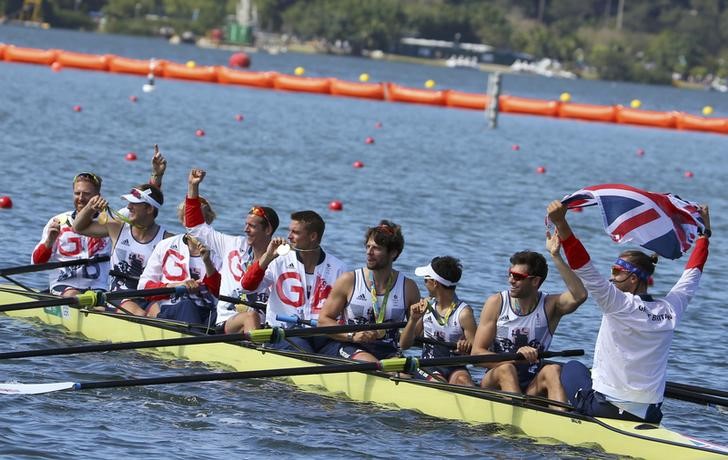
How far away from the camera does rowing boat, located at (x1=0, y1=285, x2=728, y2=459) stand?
10.0 m

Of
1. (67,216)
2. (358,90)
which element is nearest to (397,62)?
(358,90)

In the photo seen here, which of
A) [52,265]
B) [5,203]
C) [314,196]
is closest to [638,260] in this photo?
[52,265]

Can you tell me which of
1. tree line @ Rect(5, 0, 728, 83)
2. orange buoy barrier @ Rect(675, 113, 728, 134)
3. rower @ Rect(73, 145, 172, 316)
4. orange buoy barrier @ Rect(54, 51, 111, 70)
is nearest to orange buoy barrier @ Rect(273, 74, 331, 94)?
orange buoy barrier @ Rect(54, 51, 111, 70)

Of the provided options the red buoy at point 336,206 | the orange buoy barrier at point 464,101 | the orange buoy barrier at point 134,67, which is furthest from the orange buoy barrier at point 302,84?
the red buoy at point 336,206

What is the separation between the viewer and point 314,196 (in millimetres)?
25812

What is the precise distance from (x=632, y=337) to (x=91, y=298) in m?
4.82

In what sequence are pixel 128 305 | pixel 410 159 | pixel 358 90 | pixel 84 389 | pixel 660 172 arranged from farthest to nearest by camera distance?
1. pixel 358 90
2. pixel 660 172
3. pixel 410 159
4. pixel 128 305
5. pixel 84 389

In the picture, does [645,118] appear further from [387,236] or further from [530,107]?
[387,236]

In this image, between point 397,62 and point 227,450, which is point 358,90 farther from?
point 397,62

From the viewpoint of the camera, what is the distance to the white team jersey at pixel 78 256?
13891mm

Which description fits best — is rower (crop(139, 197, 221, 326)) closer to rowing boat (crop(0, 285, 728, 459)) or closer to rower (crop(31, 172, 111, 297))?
rowing boat (crop(0, 285, 728, 459))

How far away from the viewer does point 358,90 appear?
56594 mm

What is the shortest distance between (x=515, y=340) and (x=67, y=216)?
493 cm

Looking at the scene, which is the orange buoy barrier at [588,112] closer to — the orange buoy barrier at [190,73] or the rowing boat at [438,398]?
the orange buoy barrier at [190,73]
